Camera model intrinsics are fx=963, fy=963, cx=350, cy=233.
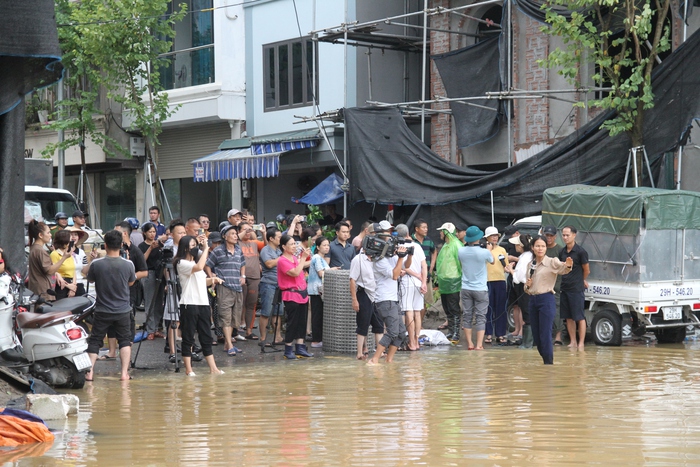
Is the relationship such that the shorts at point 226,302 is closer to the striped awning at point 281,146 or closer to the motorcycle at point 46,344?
the motorcycle at point 46,344

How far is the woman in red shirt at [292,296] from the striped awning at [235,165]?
1048 centimetres

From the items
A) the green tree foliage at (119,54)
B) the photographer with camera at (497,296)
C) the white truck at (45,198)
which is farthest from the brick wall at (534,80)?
the green tree foliage at (119,54)

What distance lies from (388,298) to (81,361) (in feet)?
14.2

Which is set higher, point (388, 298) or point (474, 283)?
point (474, 283)

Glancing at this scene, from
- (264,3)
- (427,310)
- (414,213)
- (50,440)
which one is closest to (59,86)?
(264,3)

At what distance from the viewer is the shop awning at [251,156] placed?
78.3 ft

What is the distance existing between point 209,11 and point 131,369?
1690 centimetres

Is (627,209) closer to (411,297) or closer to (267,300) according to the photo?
(411,297)

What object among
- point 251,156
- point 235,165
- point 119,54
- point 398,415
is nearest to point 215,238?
point 398,415

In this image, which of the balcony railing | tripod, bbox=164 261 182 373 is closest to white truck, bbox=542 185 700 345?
tripod, bbox=164 261 182 373

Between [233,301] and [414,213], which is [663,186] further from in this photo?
[233,301]

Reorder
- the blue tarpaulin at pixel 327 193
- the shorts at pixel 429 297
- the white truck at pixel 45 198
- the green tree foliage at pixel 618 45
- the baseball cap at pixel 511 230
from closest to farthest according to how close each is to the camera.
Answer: the green tree foliage at pixel 618 45 → the baseball cap at pixel 511 230 → the shorts at pixel 429 297 → the white truck at pixel 45 198 → the blue tarpaulin at pixel 327 193

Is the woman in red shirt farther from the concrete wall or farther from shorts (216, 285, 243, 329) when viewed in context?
the concrete wall

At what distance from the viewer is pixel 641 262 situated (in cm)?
1438
